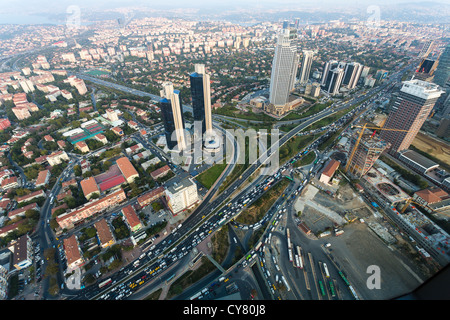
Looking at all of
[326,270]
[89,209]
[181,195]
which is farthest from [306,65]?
[89,209]

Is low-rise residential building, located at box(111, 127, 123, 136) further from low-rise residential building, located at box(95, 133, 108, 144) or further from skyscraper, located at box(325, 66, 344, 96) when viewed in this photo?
skyscraper, located at box(325, 66, 344, 96)

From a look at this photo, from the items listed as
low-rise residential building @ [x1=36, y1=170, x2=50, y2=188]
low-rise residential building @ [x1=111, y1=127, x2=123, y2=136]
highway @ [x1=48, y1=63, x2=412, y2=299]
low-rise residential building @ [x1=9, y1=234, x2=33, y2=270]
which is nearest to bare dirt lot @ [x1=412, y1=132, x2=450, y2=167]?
highway @ [x1=48, y1=63, x2=412, y2=299]

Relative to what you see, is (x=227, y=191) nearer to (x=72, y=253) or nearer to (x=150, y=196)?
(x=150, y=196)

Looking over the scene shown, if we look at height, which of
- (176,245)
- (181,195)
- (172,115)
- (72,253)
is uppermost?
(172,115)

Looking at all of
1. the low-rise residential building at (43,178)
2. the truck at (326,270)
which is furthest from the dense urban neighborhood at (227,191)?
the low-rise residential building at (43,178)

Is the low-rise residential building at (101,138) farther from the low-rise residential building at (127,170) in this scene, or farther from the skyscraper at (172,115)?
the skyscraper at (172,115)

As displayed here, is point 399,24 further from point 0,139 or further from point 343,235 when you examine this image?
point 0,139
